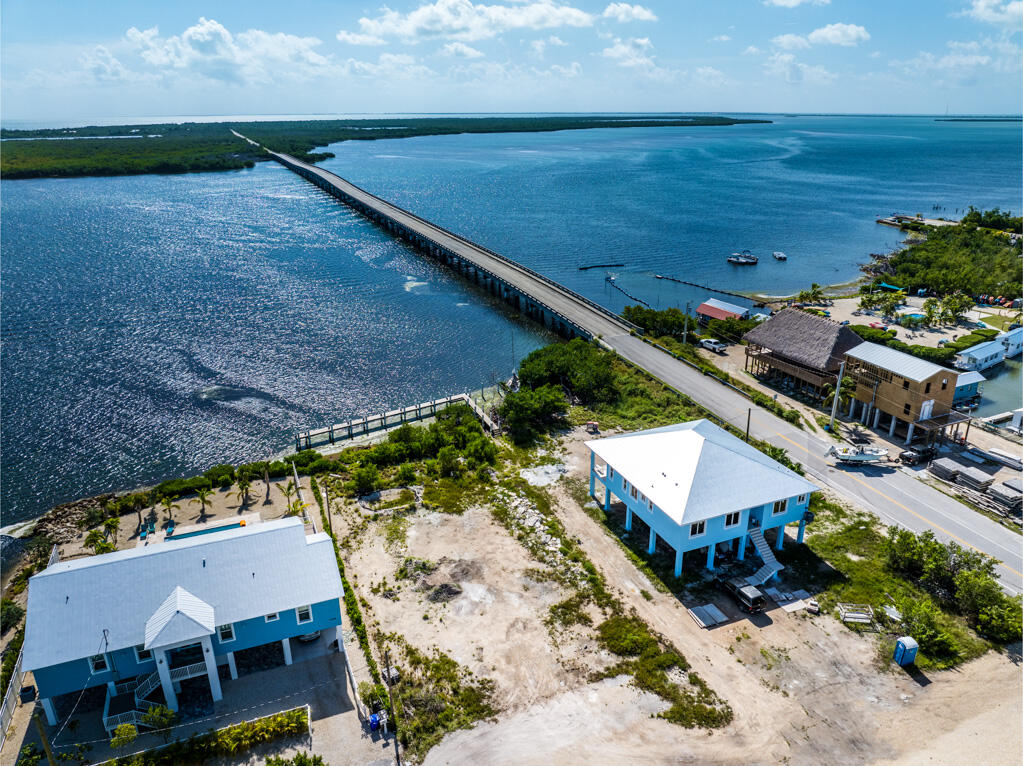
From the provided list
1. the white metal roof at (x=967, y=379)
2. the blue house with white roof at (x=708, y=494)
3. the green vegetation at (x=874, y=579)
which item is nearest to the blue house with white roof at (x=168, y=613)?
the blue house with white roof at (x=708, y=494)

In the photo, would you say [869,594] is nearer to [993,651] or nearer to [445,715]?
[993,651]

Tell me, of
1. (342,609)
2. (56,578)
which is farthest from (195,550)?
(342,609)

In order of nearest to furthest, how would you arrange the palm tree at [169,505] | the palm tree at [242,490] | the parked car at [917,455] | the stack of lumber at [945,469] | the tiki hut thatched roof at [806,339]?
the palm tree at [169,505] < the stack of lumber at [945,469] < the palm tree at [242,490] < the parked car at [917,455] < the tiki hut thatched roof at [806,339]

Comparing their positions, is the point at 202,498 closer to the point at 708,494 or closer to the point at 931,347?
the point at 708,494

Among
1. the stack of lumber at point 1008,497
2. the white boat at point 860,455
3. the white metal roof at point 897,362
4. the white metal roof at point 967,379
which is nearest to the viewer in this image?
the stack of lumber at point 1008,497

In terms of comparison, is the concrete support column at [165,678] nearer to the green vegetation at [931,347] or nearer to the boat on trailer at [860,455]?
the boat on trailer at [860,455]

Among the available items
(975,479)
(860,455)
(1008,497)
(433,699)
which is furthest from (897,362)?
(433,699)
